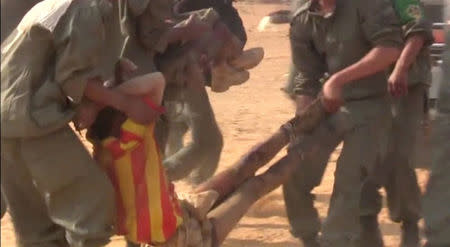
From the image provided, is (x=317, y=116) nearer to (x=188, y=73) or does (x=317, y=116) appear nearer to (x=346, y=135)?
(x=346, y=135)

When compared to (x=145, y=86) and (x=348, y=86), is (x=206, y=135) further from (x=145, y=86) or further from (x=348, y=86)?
(x=145, y=86)

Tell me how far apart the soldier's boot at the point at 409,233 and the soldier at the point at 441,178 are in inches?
38.3

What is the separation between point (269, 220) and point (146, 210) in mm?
2636

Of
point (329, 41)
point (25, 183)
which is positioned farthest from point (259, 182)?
point (25, 183)

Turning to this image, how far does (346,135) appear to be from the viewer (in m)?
5.38

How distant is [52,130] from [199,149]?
110 inches

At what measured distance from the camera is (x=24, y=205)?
162 inches

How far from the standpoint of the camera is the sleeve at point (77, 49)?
387 centimetres

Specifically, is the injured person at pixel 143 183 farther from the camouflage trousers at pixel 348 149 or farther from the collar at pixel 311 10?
the collar at pixel 311 10

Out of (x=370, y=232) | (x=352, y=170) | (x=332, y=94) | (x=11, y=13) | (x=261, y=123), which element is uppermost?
(x=11, y=13)

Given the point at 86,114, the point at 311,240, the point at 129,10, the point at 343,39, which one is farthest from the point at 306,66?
the point at 86,114

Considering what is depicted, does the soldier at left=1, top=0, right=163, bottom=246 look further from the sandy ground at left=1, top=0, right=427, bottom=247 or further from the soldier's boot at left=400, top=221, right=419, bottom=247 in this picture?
the soldier's boot at left=400, top=221, right=419, bottom=247

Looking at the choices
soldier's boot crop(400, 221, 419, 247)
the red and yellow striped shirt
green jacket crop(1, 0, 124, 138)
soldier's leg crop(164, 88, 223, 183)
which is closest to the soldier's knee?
soldier's leg crop(164, 88, 223, 183)

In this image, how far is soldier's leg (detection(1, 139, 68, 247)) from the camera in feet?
13.1
